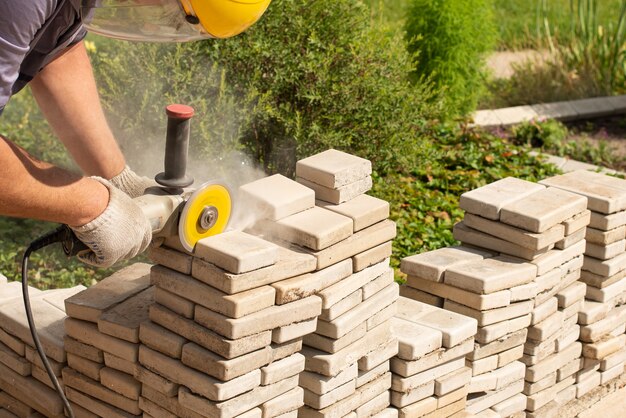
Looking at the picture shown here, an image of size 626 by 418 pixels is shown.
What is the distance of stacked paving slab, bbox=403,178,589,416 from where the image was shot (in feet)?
12.8

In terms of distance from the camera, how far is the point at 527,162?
6910 mm

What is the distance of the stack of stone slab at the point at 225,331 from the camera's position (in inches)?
115

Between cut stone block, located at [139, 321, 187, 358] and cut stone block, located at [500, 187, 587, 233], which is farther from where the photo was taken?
cut stone block, located at [500, 187, 587, 233]

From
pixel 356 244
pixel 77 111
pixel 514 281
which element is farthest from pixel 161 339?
pixel 514 281

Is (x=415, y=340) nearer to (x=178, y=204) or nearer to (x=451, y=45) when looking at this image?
(x=178, y=204)

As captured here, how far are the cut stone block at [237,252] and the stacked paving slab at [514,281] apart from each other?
1158 mm

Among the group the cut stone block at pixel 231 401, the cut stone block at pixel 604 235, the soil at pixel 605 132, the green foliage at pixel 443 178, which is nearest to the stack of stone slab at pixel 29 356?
the cut stone block at pixel 231 401

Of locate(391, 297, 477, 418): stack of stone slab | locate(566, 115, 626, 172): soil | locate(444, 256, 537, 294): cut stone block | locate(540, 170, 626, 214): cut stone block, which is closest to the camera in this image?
locate(391, 297, 477, 418): stack of stone slab

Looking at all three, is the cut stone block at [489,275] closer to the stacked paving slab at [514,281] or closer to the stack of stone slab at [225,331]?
the stacked paving slab at [514,281]

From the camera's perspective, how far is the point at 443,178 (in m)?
6.57

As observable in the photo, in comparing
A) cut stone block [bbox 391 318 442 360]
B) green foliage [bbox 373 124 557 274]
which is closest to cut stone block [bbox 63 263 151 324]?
cut stone block [bbox 391 318 442 360]

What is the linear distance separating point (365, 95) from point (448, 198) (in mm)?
1106

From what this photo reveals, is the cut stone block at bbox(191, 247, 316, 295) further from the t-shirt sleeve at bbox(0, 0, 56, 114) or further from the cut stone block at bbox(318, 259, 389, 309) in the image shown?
the t-shirt sleeve at bbox(0, 0, 56, 114)

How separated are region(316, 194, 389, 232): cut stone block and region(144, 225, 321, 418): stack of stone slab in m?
0.29
